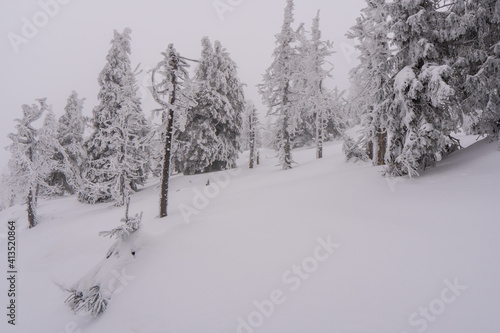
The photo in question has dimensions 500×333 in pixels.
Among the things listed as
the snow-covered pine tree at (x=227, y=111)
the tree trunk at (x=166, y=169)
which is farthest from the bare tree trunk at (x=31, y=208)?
the snow-covered pine tree at (x=227, y=111)

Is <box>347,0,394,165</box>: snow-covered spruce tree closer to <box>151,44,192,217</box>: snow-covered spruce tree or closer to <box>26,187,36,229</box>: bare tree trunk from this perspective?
<box>151,44,192,217</box>: snow-covered spruce tree

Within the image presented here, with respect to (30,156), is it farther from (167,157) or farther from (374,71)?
(374,71)

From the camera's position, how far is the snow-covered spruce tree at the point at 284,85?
2131cm

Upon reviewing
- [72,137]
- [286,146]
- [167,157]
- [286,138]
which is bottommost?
[167,157]

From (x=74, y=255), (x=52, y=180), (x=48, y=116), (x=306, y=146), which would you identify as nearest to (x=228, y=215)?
(x=74, y=255)

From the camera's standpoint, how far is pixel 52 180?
28.0 meters

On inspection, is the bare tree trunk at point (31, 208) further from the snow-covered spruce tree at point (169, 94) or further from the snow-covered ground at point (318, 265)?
the snow-covered spruce tree at point (169, 94)

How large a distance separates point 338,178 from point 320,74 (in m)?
14.7

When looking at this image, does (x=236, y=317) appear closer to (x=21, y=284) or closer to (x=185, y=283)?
(x=185, y=283)

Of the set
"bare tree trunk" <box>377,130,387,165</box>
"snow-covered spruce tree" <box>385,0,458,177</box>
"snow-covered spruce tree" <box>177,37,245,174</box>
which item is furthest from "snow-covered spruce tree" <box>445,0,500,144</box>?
"snow-covered spruce tree" <box>177,37,245,174</box>

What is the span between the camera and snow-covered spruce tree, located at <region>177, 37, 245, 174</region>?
25344 millimetres

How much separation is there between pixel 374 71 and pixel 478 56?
4.20m

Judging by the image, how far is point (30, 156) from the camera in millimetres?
20547

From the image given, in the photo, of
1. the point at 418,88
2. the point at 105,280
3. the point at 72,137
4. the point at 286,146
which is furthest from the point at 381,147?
the point at 72,137
